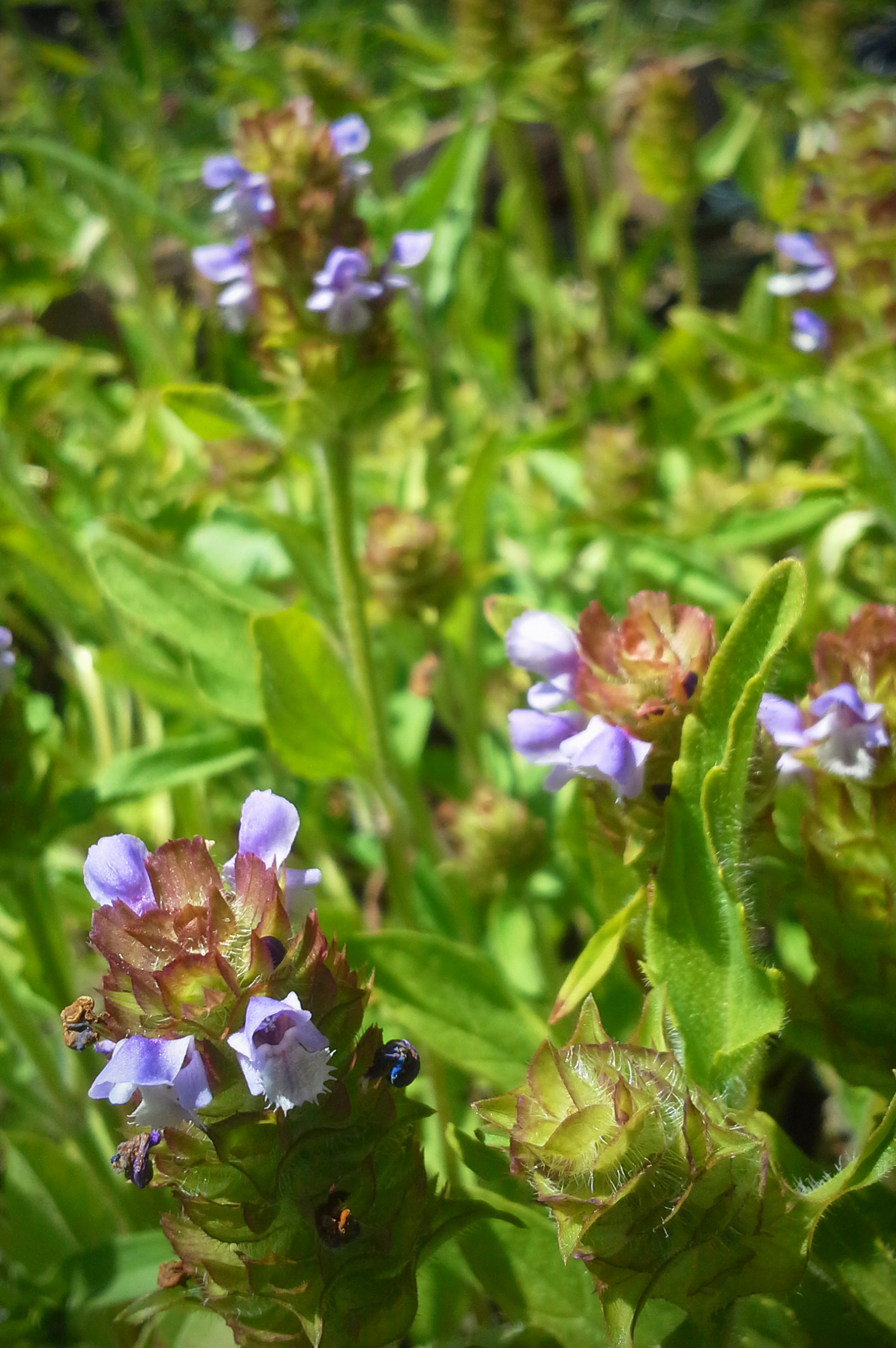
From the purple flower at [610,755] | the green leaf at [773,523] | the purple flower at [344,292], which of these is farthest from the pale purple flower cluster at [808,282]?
the purple flower at [610,755]

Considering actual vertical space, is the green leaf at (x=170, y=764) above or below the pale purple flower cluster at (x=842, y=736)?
below

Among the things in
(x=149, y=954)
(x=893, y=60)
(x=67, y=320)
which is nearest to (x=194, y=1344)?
(x=149, y=954)

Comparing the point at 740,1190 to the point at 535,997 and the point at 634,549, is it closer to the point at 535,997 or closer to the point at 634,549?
the point at 535,997

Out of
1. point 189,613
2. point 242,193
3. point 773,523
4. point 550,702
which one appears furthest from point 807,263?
point 550,702

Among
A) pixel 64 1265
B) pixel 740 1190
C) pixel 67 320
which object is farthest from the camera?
pixel 67 320

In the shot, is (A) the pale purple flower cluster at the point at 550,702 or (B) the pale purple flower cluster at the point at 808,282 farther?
(B) the pale purple flower cluster at the point at 808,282

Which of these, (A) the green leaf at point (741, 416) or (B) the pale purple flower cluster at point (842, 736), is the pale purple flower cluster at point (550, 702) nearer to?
(B) the pale purple flower cluster at point (842, 736)

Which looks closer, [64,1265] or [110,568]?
[64,1265]
